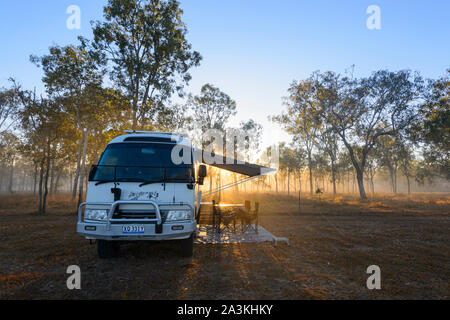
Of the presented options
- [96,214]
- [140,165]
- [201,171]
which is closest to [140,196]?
[140,165]

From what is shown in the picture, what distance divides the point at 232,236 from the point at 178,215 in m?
3.63

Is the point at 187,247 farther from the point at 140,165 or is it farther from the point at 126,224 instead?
the point at 140,165

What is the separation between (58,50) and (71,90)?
348 centimetres

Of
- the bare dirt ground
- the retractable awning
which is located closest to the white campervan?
the bare dirt ground

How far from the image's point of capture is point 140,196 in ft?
15.7

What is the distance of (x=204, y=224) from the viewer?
10.3 metres

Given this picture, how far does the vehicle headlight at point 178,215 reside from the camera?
15.4 ft

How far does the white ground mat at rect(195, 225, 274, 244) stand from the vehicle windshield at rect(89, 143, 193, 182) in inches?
117

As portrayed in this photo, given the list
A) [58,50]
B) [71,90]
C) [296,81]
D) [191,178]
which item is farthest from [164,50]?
[296,81]

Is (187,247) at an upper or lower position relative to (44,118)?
lower

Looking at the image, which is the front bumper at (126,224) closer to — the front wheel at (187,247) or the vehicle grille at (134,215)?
the vehicle grille at (134,215)

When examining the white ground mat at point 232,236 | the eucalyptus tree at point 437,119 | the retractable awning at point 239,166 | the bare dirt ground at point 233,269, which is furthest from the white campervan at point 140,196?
the eucalyptus tree at point 437,119

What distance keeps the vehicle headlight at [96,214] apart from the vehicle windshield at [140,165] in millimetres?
688

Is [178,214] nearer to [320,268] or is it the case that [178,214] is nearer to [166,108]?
[320,268]
